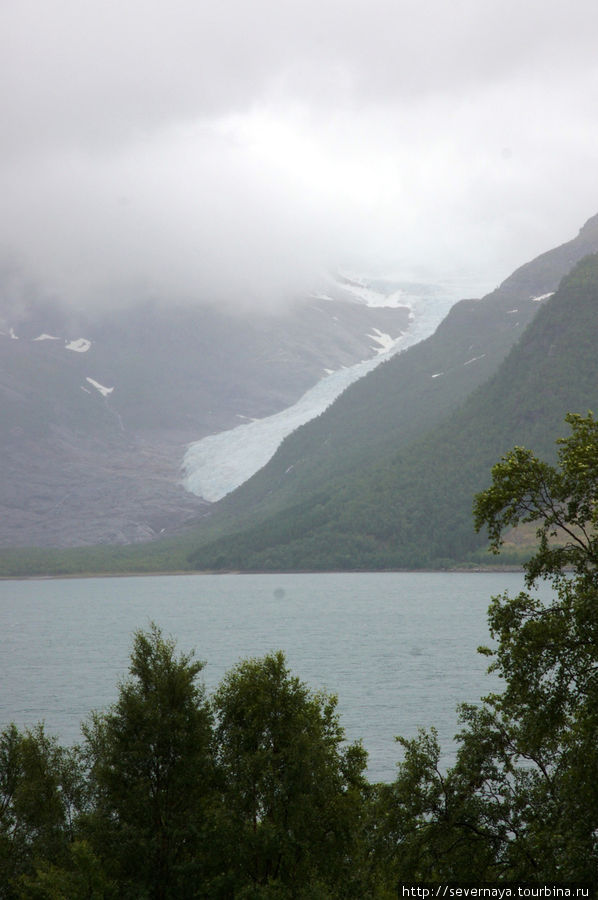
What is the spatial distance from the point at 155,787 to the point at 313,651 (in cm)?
8873

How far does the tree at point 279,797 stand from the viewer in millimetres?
29422

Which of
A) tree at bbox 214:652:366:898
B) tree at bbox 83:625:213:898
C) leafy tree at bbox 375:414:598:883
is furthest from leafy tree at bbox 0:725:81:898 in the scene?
leafy tree at bbox 375:414:598:883

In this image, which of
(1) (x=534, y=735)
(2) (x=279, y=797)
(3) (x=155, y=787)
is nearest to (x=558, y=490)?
(1) (x=534, y=735)

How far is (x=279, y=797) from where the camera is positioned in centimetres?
3033

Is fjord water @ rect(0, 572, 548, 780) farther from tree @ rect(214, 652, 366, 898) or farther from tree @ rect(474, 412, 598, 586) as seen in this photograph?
tree @ rect(474, 412, 598, 586)

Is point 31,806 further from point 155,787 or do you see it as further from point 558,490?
point 558,490

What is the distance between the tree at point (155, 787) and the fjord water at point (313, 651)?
24547 mm

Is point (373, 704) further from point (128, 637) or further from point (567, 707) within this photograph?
point (128, 637)

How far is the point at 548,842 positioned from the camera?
21.5m

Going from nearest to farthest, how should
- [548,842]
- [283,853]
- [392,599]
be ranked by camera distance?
[548,842]
[283,853]
[392,599]

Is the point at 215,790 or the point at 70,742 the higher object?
the point at 215,790

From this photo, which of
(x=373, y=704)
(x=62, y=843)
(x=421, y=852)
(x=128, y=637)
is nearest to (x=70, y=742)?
(x=373, y=704)

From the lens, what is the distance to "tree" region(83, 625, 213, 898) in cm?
3014

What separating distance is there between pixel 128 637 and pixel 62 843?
111998 mm
